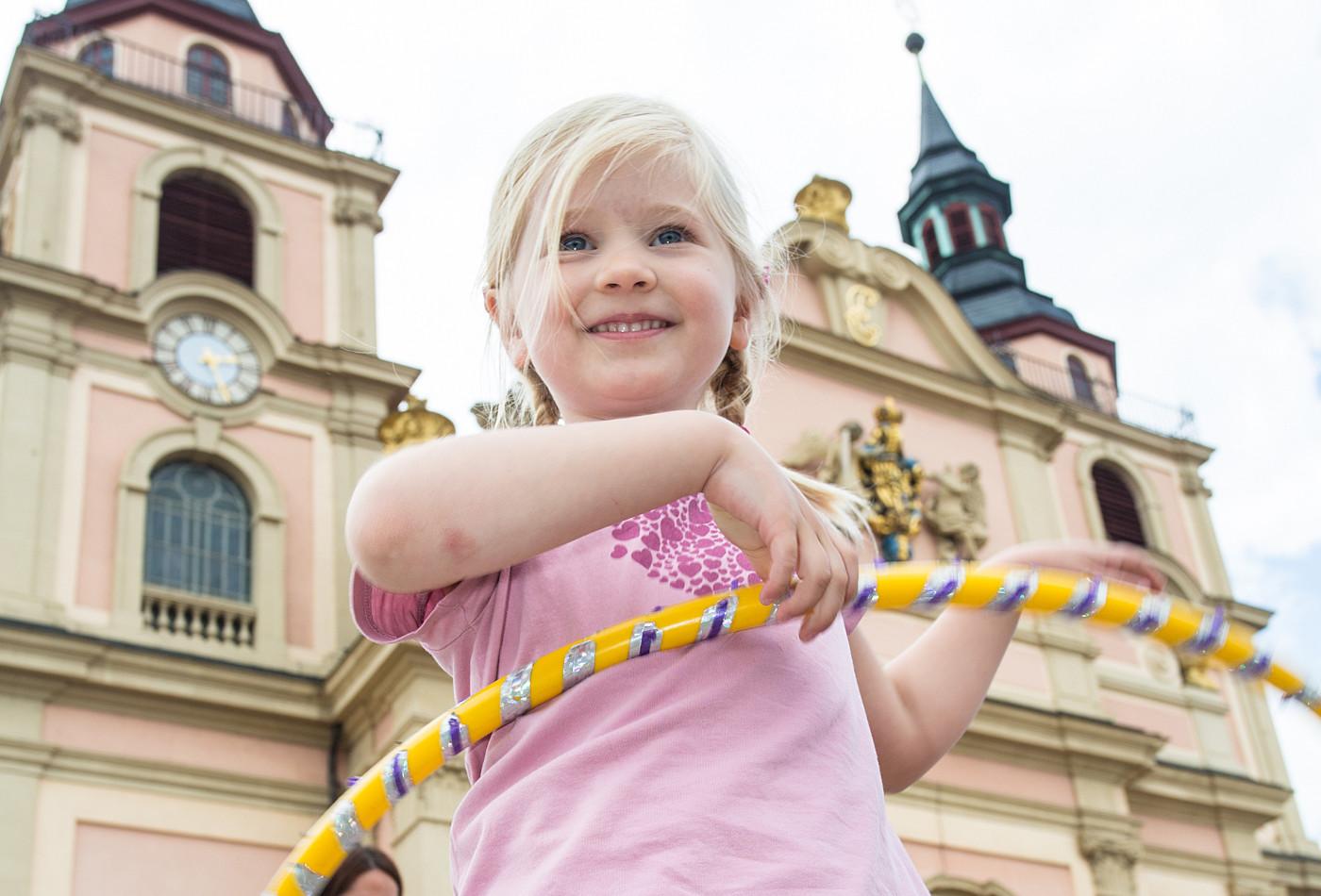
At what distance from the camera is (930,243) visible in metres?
36.2

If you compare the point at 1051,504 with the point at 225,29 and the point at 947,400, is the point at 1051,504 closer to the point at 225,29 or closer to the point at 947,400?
the point at 947,400

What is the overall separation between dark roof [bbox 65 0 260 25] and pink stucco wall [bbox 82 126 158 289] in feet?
14.2

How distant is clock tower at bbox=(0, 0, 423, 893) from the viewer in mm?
14828

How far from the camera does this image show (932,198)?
119 feet

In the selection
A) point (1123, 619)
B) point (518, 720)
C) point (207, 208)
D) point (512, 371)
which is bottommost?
point (518, 720)

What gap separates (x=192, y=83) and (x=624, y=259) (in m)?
21.5

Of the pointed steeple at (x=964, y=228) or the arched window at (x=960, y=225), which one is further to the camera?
the arched window at (x=960, y=225)

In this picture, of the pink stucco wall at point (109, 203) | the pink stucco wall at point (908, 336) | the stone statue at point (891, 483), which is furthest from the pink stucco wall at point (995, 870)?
the pink stucco wall at point (109, 203)

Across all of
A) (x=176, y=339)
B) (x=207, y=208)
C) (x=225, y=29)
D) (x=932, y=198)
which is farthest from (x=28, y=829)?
(x=932, y=198)

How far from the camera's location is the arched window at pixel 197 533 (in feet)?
54.5

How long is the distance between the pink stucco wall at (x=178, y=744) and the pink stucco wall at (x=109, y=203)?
536cm

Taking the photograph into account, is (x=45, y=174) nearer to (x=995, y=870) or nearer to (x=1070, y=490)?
(x=995, y=870)

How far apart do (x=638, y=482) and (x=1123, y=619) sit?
3.88 feet

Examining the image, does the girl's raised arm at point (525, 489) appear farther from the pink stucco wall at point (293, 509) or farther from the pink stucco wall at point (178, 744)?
the pink stucco wall at point (293, 509)
